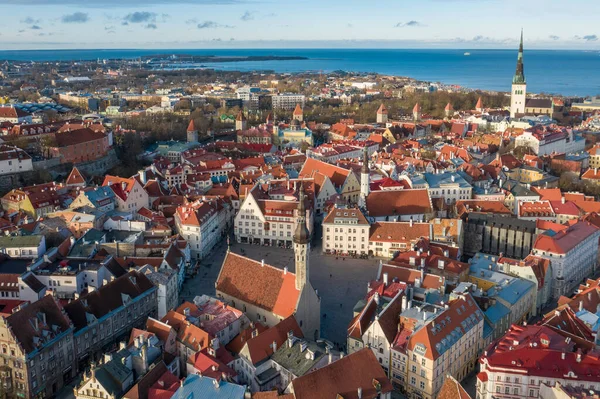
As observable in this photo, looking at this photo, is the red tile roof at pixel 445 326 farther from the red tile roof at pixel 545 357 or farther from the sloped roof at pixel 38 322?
the sloped roof at pixel 38 322

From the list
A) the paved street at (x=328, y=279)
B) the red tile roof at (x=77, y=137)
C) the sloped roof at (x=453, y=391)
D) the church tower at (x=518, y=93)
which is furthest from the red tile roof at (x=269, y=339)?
the church tower at (x=518, y=93)

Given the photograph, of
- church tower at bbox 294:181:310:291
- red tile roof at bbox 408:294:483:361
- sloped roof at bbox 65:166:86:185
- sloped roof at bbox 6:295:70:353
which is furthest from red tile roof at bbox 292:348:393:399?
sloped roof at bbox 65:166:86:185

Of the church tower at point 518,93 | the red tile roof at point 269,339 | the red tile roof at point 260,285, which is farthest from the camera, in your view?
the church tower at point 518,93

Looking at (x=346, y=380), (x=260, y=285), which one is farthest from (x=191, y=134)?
(x=346, y=380)

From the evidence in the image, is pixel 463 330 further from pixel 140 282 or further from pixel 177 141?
pixel 177 141

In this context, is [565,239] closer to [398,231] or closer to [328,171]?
[398,231]

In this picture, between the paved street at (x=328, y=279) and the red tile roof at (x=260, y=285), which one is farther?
the paved street at (x=328, y=279)

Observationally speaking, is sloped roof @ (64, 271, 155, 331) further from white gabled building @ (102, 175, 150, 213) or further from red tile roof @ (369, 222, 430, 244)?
white gabled building @ (102, 175, 150, 213)

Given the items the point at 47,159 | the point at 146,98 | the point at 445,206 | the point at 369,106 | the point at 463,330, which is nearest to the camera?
the point at 463,330

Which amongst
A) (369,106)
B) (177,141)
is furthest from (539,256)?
(369,106)
